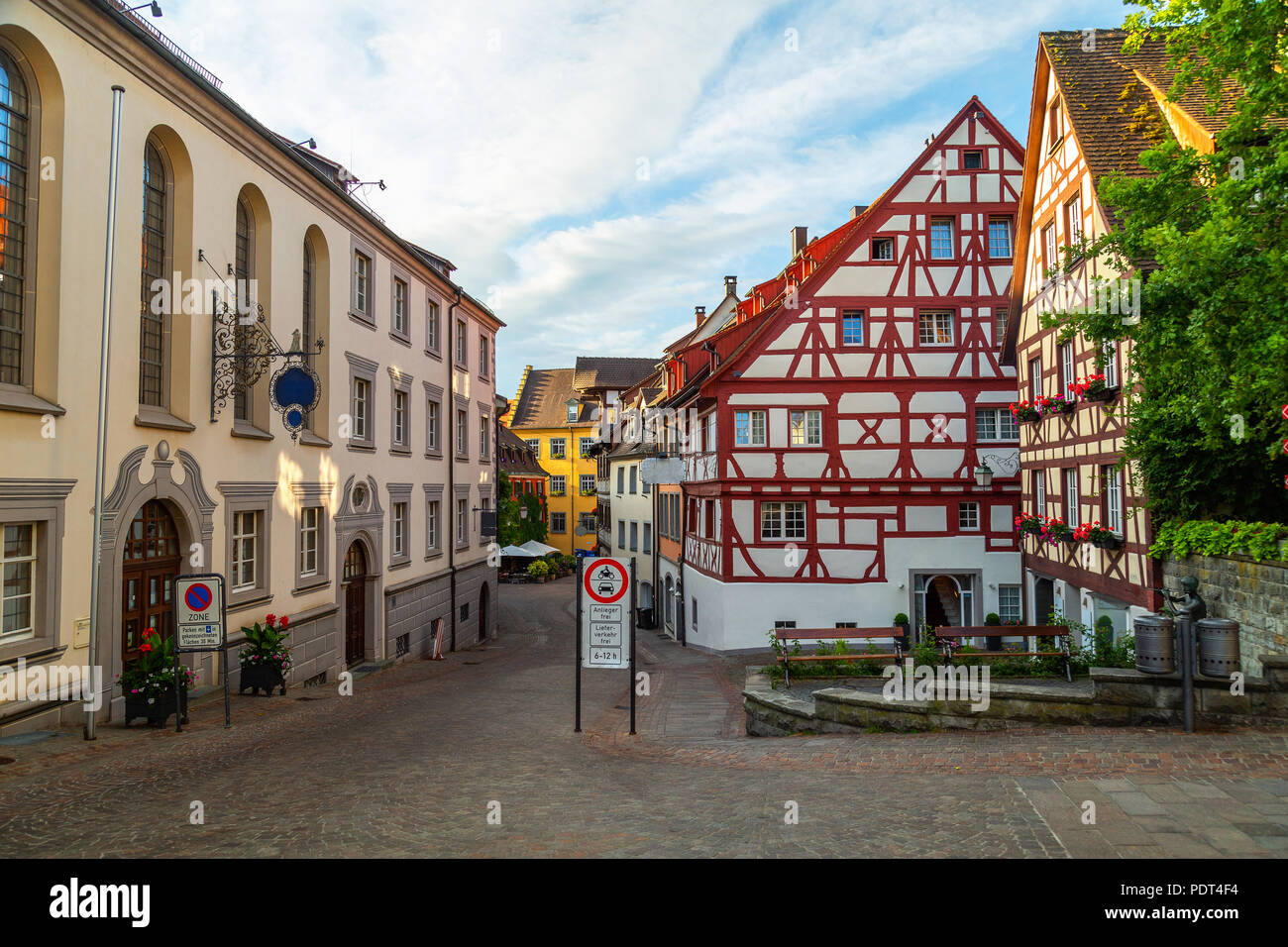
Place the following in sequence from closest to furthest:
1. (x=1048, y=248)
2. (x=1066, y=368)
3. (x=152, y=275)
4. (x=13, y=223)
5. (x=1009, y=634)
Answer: (x=13, y=223) → (x=152, y=275) → (x=1009, y=634) → (x=1066, y=368) → (x=1048, y=248)

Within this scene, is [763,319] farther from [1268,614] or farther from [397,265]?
[1268,614]

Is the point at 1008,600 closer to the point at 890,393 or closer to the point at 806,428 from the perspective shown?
the point at 890,393

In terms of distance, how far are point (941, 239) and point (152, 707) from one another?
21470 mm

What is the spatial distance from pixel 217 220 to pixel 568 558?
48217 millimetres

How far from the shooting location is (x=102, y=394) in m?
11.0

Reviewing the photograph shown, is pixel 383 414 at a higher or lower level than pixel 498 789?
higher

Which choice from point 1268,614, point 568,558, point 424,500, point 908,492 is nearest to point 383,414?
point 424,500

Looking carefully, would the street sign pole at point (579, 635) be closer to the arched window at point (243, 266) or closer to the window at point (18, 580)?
the window at point (18, 580)

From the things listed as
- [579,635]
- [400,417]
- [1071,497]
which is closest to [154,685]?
[579,635]

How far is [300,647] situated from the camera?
17156 millimetres

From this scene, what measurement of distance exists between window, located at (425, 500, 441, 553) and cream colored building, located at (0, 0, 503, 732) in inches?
77.0

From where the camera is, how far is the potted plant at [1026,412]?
1981cm

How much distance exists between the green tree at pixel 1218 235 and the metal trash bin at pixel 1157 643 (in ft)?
8.69

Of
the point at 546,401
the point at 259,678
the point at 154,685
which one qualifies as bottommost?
the point at 259,678
